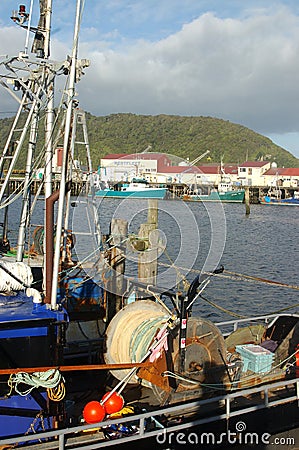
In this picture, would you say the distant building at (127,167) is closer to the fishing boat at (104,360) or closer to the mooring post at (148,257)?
the mooring post at (148,257)

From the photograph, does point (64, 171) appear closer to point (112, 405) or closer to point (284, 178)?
point (112, 405)

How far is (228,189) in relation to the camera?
11500 centimetres

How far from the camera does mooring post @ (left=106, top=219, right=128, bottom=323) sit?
12.5 metres

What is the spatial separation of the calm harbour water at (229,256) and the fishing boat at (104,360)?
2.50m

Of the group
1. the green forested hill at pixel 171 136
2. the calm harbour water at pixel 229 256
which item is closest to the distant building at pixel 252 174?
the green forested hill at pixel 171 136

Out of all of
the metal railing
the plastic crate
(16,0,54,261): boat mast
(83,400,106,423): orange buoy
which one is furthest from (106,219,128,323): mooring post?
(83,400,106,423): orange buoy

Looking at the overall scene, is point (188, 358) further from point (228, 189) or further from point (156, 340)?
point (228, 189)

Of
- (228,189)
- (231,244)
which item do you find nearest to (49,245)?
(231,244)

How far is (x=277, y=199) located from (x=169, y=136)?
5038 cm

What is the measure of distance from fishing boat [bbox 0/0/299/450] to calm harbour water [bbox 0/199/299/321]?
8.21 ft

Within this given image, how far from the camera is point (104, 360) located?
10750mm

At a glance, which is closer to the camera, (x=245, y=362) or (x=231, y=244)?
(x=245, y=362)

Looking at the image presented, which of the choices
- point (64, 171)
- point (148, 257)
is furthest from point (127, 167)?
point (64, 171)

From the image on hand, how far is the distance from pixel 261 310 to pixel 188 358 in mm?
16034
